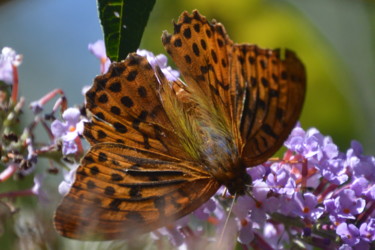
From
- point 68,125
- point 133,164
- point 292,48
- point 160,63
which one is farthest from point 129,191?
point 292,48

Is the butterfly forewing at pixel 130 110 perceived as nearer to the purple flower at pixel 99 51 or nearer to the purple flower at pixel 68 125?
the purple flower at pixel 68 125

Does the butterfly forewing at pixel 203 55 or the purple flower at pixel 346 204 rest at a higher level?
the butterfly forewing at pixel 203 55

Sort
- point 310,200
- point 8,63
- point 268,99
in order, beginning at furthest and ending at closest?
point 8,63 < point 310,200 < point 268,99

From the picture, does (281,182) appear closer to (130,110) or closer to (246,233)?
(246,233)

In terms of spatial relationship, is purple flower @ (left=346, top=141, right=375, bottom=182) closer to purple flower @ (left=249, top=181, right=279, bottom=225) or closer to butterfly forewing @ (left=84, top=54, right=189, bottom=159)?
purple flower @ (left=249, top=181, right=279, bottom=225)

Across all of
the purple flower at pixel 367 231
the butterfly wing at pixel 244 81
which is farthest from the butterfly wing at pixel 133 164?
the purple flower at pixel 367 231

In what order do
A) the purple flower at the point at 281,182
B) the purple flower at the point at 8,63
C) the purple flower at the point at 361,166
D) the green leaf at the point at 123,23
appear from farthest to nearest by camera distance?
the purple flower at the point at 8,63 < the purple flower at the point at 361,166 < the purple flower at the point at 281,182 < the green leaf at the point at 123,23
